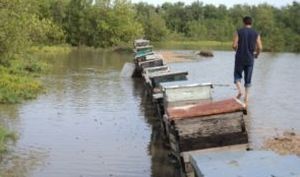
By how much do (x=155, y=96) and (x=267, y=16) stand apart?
8409cm

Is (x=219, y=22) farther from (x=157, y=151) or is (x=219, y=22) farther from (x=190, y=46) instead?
(x=157, y=151)

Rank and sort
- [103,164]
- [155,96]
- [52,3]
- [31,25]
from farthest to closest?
[52,3] < [31,25] < [155,96] < [103,164]

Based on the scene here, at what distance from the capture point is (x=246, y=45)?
1133 cm

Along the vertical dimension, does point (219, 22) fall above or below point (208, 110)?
below

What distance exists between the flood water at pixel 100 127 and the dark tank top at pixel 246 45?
2.26 m

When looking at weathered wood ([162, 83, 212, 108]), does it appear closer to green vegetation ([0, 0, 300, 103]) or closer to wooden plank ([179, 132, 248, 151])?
wooden plank ([179, 132, 248, 151])

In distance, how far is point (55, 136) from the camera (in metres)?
14.0

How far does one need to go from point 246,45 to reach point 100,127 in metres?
5.51

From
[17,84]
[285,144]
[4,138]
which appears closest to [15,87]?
[17,84]

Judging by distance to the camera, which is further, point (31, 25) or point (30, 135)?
point (31, 25)

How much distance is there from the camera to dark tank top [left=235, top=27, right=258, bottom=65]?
11289 mm

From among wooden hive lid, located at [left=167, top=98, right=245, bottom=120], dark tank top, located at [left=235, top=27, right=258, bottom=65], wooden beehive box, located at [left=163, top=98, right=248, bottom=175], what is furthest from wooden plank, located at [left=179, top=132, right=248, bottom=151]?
dark tank top, located at [left=235, top=27, right=258, bottom=65]

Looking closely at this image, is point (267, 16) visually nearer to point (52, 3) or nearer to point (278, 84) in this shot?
point (52, 3)

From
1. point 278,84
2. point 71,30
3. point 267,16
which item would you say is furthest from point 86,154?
point 267,16
